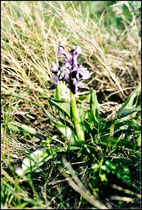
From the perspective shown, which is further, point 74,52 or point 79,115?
point 79,115

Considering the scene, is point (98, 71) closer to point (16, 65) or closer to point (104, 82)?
point (104, 82)

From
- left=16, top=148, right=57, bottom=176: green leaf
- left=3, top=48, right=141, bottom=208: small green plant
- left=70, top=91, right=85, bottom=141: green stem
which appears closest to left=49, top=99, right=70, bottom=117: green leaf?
left=3, top=48, right=141, bottom=208: small green plant


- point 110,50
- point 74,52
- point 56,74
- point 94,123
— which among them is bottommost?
point 94,123

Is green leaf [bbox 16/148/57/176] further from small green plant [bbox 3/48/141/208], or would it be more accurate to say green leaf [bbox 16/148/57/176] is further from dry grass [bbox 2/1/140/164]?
dry grass [bbox 2/1/140/164]

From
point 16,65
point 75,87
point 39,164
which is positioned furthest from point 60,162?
point 16,65

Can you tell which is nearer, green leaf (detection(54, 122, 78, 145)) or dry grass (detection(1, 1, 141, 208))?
green leaf (detection(54, 122, 78, 145))

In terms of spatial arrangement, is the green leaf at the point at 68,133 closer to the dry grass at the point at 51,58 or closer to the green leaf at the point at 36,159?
the green leaf at the point at 36,159

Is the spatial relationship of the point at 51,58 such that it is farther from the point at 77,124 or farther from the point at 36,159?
the point at 36,159

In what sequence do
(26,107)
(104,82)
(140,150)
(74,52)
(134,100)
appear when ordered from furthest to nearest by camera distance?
1. (104,82)
2. (26,107)
3. (134,100)
4. (74,52)
5. (140,150)

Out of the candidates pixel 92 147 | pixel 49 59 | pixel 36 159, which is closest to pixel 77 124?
pixel 92 147
